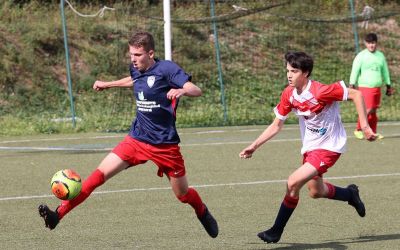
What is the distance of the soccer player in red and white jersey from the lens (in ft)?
26.7

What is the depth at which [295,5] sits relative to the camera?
2411 cm

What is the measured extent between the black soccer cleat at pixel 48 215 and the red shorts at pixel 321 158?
210cm

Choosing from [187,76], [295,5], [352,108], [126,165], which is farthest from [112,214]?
[295,5]

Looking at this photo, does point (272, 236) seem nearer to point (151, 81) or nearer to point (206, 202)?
point (151, 81)

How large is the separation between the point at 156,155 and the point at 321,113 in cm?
141

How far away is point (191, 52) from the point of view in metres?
24.2

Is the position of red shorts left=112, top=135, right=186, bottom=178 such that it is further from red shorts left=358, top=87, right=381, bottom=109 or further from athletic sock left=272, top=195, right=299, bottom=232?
red shorts left=358, top=87, right=381, bottom=109

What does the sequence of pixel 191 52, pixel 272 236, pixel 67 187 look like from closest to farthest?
pixel 67 187, pixel 272 236, pixel 191 52

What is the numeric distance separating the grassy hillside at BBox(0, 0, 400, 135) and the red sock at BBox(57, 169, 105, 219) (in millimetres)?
11910

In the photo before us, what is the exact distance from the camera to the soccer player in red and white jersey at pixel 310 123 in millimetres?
8148

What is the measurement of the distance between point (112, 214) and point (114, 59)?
46.1 ft

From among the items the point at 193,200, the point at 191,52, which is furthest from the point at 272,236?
the point at 191,52

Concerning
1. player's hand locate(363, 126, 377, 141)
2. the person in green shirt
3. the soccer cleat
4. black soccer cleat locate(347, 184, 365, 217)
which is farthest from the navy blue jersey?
the soccer cleat

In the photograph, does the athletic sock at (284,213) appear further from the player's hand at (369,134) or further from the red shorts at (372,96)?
the red shorts at (372,96)
